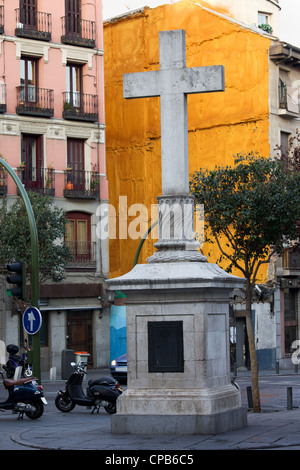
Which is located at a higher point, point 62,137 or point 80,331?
point 62,137

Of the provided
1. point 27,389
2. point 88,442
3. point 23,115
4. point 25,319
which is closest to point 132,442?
point 88,442

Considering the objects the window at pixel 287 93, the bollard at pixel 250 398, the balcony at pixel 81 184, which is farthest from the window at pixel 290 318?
the bollard at pixel 250 398

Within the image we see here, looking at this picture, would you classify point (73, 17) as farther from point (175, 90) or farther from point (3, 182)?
point (175, 90)

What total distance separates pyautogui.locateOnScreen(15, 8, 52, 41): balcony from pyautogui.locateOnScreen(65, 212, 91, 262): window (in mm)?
7738

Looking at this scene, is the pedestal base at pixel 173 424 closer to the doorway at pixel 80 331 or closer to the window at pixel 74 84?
the doorway at pixel 80 331

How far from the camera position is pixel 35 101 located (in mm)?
41250

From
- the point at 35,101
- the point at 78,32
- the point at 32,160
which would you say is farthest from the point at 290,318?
the point at 78,32

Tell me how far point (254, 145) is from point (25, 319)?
25949mm

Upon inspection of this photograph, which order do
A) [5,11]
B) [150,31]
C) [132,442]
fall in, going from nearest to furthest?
[132,442] < [5,11] < [150,31]

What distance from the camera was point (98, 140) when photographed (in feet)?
142

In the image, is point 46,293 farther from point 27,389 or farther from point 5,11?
point 27,389

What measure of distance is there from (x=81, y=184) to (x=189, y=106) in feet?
26.2

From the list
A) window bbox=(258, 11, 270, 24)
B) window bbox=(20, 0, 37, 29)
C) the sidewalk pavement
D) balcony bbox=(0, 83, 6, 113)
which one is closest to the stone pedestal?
the sidewalk pavement

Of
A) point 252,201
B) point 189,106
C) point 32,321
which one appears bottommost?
point 32,321
